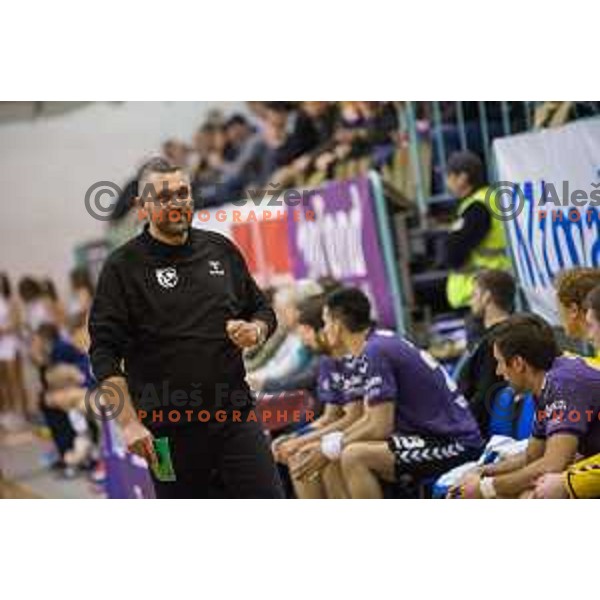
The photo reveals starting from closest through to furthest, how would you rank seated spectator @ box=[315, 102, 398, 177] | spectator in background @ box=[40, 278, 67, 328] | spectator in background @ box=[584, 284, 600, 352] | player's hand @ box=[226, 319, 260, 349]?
spectator in background @ box=[584, 284, 600, 352] < player's hand @ box=[226, 319, 260, 349] < seated spectator @ box=[315, 102, 398, 177] < spectator in background @ box=[40, 278, 67, 328]

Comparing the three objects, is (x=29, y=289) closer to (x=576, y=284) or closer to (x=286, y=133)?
(x=286, y=133)

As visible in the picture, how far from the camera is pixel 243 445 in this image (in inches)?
168

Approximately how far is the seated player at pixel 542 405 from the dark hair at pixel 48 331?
4.69ft

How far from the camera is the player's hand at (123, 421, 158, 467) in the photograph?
14.0 ft

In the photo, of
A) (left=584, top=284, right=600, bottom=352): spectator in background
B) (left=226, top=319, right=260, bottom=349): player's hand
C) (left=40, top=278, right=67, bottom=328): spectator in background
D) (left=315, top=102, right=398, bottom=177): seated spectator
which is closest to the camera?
(left=584, top=284, right=600, bottom=352): spectator in background

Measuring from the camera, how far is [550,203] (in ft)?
14.0

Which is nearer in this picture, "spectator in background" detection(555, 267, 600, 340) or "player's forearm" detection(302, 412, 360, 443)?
"spectator in background" detection(555, 267, 600, 340)

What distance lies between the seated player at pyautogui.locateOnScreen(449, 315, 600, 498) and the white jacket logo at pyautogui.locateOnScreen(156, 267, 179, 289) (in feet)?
3.30

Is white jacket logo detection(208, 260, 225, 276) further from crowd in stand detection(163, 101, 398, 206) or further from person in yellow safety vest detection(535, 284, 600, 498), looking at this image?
person in yellow safety vest detection(535, 284, 600, 498)

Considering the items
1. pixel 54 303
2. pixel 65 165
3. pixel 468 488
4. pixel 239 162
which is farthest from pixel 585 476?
pixel 65 165

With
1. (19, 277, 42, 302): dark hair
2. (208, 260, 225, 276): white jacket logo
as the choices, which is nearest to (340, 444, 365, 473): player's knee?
(208, 260, 225, 276): white jacket logo
